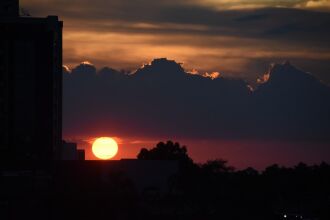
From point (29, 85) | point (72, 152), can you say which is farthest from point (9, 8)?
point (72, 152)

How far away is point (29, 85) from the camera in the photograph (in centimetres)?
13150

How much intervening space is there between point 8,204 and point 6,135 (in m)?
63.8

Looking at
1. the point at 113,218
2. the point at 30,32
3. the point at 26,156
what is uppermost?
the point at 30,32

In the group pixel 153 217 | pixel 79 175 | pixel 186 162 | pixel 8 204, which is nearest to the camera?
pixel 8 204

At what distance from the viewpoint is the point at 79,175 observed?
10500 cm

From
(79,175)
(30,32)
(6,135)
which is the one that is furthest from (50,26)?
(79,175)

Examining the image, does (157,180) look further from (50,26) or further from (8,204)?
(8,204)

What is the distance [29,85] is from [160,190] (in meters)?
38.8

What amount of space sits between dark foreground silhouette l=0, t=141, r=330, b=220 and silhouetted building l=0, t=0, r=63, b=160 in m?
5.77

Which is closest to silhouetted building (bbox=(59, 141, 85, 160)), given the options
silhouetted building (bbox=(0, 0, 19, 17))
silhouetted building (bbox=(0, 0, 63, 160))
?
silhouetted building (bbox=(0, 0, 19, 17))

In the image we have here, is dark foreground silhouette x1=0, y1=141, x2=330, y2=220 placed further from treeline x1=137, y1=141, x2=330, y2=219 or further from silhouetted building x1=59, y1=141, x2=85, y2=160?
silhouetted building x1=59, y1=141, x2=85, y2=160

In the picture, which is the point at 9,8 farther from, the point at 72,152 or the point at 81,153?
the point at 72,152

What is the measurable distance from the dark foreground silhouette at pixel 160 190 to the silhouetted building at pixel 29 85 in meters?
5.77

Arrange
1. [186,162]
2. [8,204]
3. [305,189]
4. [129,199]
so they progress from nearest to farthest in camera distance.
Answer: [8,204]
[129,199]
[305,189]
[186,162]
